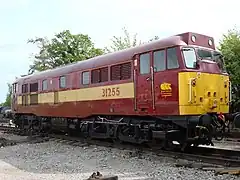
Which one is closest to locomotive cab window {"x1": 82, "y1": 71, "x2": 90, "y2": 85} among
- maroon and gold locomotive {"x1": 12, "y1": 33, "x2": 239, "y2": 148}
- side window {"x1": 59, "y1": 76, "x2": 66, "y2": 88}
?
maroon and gold locomotive {"x1": 12, "y1": 33, "x2": 239, "y2": 148}

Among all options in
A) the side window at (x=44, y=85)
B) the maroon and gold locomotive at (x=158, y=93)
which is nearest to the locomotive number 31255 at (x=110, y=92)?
the maroon and gold locomotive at (x=158, y=93)

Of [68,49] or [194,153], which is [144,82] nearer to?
[194,153]

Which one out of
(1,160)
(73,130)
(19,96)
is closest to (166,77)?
(1,160)

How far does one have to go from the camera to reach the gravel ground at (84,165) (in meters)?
9.12

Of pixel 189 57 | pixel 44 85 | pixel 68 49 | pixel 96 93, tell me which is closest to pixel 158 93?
pixel 189 57

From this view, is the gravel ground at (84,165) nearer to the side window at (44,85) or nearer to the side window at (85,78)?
the side window at (85,78)

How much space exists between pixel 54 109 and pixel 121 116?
605 centimetres

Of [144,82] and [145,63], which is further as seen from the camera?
[145,63]

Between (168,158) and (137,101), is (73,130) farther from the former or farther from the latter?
(168,158)

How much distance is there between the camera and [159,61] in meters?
12.1

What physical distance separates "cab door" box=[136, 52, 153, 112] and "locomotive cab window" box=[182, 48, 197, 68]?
1314 millimetres

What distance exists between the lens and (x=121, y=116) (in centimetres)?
1403

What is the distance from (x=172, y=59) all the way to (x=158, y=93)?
116 cm

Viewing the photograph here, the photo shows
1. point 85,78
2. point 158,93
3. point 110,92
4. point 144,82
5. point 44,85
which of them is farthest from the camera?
point 44,85
